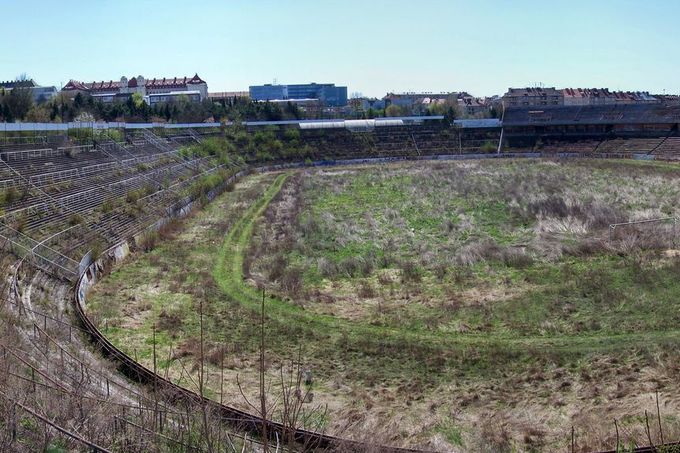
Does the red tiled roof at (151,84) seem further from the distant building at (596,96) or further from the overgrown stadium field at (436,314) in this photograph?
the overgrown stadium field at (436,314)

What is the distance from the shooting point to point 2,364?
10617mm

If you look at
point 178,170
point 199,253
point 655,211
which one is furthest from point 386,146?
point 199,253

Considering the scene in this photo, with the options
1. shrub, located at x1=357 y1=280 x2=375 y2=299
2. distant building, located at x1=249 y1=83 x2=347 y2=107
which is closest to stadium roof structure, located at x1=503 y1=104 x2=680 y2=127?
shrub, located at x1=357 y1=280 x2=375 y2=299

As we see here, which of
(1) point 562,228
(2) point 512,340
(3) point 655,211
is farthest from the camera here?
(3) point 655,211

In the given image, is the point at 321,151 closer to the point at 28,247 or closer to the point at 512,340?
the point at 28,247

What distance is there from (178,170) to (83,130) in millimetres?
7540

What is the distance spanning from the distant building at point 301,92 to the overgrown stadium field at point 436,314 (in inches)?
5782

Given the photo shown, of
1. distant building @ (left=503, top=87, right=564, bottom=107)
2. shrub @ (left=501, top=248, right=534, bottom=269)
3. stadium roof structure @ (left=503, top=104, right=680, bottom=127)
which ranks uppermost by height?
distant building @ (left=503, top=87, right=564, bottom=107)

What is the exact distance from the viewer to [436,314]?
1739cm

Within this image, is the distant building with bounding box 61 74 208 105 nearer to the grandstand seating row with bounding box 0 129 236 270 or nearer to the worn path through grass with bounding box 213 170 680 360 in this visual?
the grandstand seating row with bounding box 0 129 236 270

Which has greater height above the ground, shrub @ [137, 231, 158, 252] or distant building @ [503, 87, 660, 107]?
distant building @ [503, 87, 660, 107]

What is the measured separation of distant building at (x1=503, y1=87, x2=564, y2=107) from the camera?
314ft

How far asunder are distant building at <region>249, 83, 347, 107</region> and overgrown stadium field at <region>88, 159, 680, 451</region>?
482 feet

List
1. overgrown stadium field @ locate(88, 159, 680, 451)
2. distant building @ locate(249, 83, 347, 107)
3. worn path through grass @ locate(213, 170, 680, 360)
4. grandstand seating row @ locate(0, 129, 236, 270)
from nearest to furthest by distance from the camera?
overgrown stadium field @ locate(88, 159, 680, 451) < worn path through grass @ locate(213, 170, 680, 360) < grandstand seating row @ locate(0, 129, 236, 270) < distant building @ locate(249, 83, 347, 107)
